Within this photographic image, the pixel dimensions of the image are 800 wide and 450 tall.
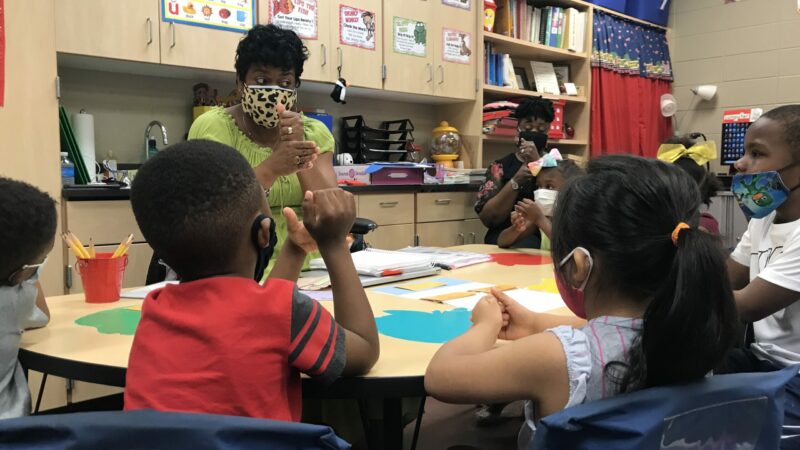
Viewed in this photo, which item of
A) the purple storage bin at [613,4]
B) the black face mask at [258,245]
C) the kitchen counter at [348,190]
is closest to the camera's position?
the black face mask at [258,245]

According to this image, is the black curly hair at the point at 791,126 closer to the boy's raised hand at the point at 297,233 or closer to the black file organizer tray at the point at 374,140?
the boy's raised hand at the point at 297,233

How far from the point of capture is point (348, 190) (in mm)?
2797

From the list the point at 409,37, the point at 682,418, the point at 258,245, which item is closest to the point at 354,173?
the point at 409,37

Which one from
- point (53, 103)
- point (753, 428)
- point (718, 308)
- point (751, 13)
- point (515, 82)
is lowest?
point (753, 428)

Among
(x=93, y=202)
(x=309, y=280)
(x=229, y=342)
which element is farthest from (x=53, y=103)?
(x=229, y=342)

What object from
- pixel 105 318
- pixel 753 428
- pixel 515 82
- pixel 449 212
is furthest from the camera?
pixel 515 82

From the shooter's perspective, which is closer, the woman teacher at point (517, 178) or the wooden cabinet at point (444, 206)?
the woman teacher at point (517, 178)

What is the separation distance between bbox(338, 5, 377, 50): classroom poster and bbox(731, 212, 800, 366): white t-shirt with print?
240 cm

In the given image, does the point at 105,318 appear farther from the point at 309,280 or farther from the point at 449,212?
the point at 449,212

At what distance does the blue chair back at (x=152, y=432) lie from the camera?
1.79ft

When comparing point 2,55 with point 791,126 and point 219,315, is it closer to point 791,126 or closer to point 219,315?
point 219,315

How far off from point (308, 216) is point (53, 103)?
1.84 meters

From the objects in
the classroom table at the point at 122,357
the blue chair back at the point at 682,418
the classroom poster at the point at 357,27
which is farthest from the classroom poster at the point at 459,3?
the blue chair back at the point at 682,418

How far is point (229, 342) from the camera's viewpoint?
746 millimetres
